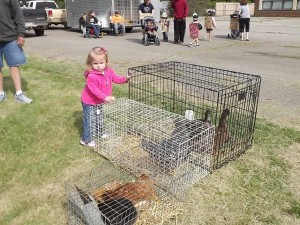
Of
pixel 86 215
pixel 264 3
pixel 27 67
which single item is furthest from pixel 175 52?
pixel 264 3

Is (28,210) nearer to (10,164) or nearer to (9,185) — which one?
(9,185)

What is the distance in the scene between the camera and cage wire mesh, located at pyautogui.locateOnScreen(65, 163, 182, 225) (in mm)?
2639

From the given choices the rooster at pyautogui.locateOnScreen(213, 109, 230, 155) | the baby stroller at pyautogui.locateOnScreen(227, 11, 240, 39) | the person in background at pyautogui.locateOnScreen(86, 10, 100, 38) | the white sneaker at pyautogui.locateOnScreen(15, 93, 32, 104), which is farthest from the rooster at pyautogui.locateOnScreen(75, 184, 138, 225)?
the person in background at pyautogui.locateOnScreen(86, 10, 100, 38)

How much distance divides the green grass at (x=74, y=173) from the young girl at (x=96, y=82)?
1.18ft

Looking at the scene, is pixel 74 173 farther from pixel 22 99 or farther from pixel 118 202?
pixel 22 99

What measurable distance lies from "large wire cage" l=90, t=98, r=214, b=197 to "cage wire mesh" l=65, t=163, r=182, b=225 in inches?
8.5

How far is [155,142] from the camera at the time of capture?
361 centimetres

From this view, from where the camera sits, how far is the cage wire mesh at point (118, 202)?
2639mm

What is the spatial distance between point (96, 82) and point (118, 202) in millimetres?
1704

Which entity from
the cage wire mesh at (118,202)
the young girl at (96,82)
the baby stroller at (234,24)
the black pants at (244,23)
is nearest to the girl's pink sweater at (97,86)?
the young girl at (96,82)

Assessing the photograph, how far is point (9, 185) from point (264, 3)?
3914 centimetres

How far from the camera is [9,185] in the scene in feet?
11.5

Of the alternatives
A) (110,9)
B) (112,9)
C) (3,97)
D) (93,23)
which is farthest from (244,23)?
(3,97)

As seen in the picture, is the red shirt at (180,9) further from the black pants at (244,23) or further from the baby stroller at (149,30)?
the black pants at (244,23)
